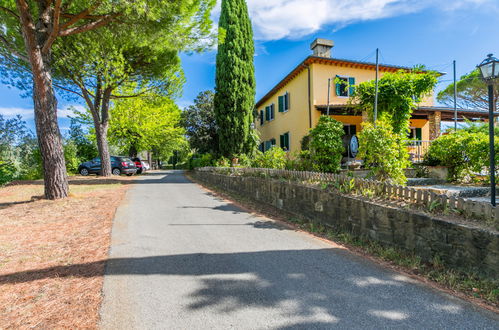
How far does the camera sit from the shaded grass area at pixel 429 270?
273 cm

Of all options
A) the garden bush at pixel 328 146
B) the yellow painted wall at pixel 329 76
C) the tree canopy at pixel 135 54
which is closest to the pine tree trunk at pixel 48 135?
the tree canopy at pixel 135 54

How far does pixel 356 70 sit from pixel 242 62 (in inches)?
288

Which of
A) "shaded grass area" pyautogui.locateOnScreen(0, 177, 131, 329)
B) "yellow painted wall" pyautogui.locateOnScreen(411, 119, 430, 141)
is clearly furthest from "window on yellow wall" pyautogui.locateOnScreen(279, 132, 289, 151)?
"shaded grass area" pyautogui.locateOnScreen(0, 177, 131, 329)

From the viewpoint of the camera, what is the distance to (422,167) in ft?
28.5

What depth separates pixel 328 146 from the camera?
8.45 meters

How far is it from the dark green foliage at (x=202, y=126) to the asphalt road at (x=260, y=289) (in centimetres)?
1827

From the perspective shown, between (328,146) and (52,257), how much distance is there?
7.50m

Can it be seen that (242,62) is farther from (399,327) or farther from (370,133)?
(399,327)

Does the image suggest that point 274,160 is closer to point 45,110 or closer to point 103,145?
point 45,110

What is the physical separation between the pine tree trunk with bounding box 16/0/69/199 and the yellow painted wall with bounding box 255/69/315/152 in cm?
1237

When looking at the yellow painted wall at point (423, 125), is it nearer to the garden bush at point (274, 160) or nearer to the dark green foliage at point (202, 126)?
the garden bush at point (274, 160)

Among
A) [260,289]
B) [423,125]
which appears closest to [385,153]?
[260,289]

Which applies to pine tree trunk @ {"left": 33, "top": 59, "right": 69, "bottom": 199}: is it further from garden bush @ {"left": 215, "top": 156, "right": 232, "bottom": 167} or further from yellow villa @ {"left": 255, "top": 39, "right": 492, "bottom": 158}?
yellow villa @ {"left": 255, "top": 39, "right": 492, "bottom": 158}

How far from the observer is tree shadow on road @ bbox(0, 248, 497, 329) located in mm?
2373
